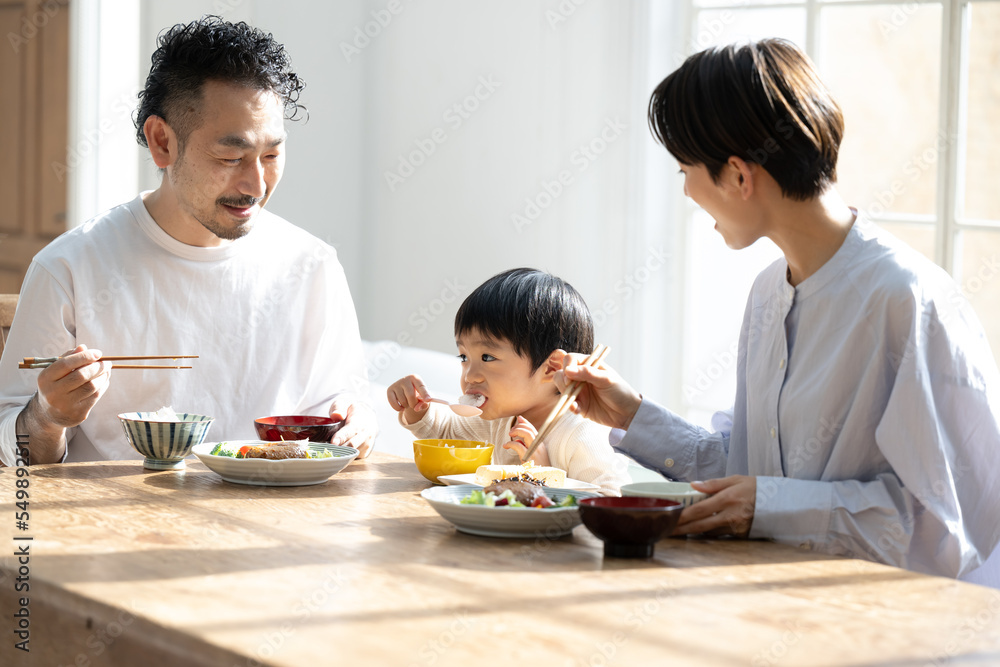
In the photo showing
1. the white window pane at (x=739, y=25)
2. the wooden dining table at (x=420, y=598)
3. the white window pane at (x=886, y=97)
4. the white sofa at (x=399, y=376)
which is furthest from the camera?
the white window pane at (x=739, y=25)

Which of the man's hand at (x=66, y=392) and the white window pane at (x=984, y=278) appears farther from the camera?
the white window pane at (x=984, y=278)

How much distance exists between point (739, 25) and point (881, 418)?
2.35 meters

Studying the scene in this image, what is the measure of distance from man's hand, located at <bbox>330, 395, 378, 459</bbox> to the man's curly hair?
2.19 ft

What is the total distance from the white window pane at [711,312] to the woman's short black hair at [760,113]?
2036mm

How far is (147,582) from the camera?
1.09 metres

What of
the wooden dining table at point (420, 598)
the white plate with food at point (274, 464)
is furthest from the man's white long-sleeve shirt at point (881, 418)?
the white plate with food at point (274, 464)

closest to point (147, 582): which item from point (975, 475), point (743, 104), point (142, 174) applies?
point (743, 104)

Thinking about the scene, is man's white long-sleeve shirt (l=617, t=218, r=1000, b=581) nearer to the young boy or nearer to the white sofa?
the young boy

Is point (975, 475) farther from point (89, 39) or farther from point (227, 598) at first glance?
point (89, 39)

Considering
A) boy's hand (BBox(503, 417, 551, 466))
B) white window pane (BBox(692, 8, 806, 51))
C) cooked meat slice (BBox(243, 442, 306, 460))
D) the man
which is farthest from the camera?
white window pane (BBox(692, 8, 806, 51))

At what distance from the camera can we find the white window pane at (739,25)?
3367mm

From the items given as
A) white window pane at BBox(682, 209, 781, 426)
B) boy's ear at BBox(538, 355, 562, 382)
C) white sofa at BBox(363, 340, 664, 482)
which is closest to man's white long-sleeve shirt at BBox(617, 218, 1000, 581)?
boy's ear at BBox(538, 355, 562, 382)

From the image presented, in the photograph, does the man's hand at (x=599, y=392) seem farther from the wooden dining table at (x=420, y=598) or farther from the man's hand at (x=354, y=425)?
the man's hand at (x=354, y=425)

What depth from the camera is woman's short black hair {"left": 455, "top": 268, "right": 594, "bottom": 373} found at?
1.93 m
